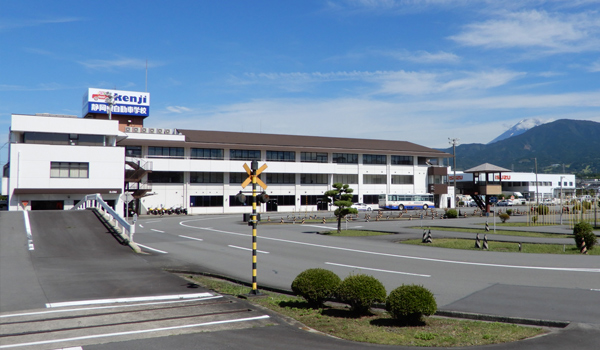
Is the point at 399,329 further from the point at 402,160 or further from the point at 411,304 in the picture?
the point at 402,160

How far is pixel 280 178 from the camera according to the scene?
7200 cm

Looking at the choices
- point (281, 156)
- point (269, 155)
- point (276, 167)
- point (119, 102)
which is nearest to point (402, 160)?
point (281, 156)

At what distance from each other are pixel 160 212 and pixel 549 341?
57.3 meters

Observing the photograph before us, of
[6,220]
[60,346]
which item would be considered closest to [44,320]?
[60,346]

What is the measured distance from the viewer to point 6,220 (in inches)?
1136

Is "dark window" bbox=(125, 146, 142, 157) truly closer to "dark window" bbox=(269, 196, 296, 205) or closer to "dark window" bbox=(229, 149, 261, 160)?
"dark window" bbox=(229, 149, 261, 160)

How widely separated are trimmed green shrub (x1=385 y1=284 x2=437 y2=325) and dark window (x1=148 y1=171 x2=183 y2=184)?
57471 mm

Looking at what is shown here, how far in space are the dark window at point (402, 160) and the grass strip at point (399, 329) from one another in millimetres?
70468

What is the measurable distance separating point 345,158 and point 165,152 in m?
29.9

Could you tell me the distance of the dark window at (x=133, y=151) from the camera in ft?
203

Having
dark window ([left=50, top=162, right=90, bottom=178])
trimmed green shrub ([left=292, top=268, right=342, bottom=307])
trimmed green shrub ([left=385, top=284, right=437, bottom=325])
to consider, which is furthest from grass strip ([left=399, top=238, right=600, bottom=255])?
dark window ([left=50, top=162, right=90, bottom=178])

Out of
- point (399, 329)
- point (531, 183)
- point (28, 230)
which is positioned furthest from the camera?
point (531, 183)

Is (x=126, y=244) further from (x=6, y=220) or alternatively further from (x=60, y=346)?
(x=60, y=346)

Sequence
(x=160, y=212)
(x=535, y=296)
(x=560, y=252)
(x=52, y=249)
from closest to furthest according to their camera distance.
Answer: (x=535, y=296), (x=52, y=249), (x=560, y=252), (x=160, y=212)
